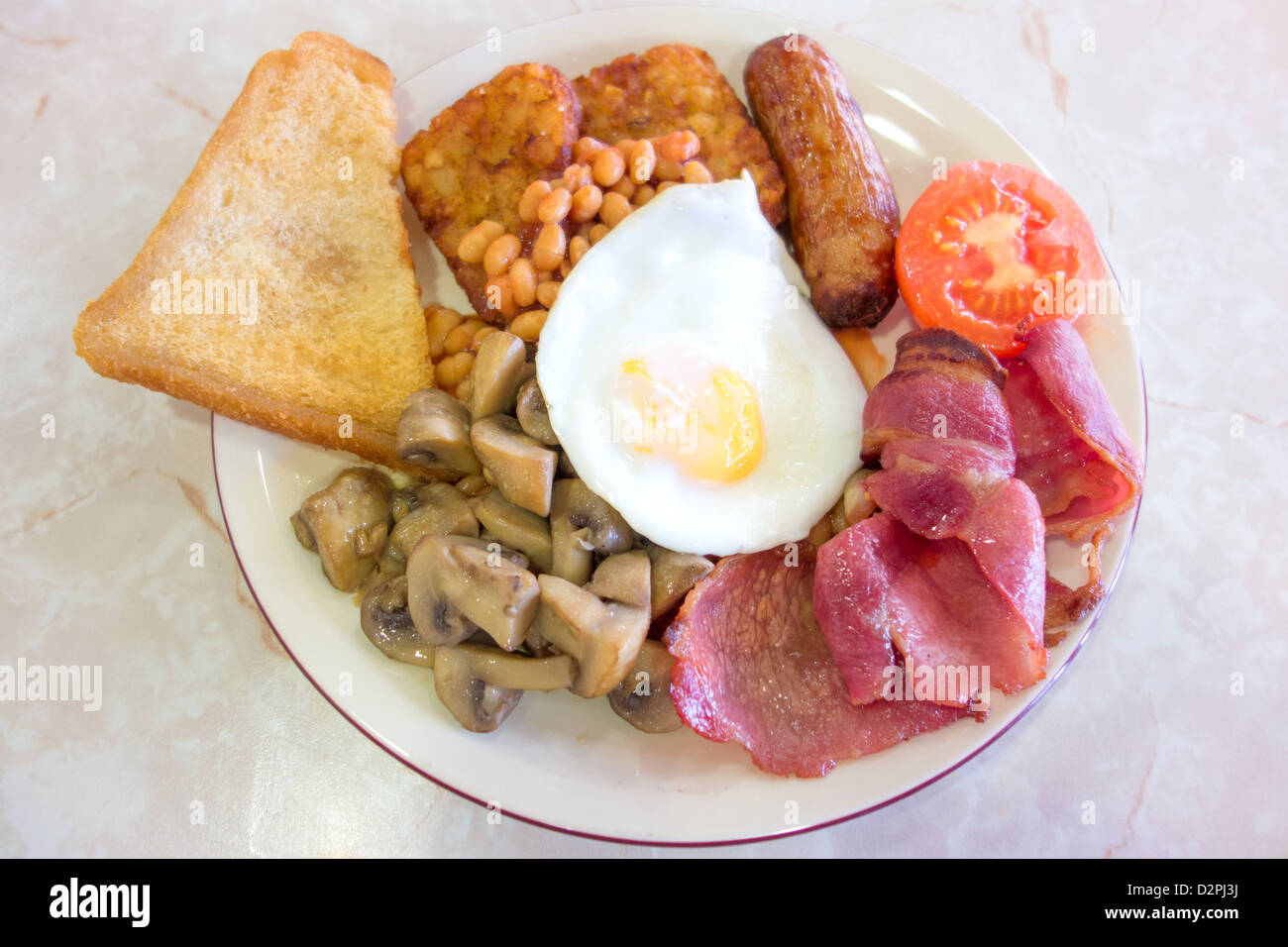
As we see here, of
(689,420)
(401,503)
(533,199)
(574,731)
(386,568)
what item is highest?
(533,199)

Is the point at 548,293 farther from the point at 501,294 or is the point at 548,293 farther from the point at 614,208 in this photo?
the point at 614,208

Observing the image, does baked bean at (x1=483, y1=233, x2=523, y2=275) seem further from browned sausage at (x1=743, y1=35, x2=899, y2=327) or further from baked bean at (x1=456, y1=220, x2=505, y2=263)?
browned sausage at (x1=743, y1=35, x2=899, y2=327)

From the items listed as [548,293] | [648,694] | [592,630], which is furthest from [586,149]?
[648,694]

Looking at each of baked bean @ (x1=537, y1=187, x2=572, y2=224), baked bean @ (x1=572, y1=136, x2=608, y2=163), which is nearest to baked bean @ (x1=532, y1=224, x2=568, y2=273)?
baked bean @ (x1=537, y1=187, x2=572, y2=224)

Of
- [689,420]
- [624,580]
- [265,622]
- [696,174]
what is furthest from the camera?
[265,622]

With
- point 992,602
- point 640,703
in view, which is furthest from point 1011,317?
point 640,703

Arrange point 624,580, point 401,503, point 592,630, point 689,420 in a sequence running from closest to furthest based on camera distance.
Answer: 1. point 592,630
2. point 624,580
3. point 689,420
4. point 401,503
